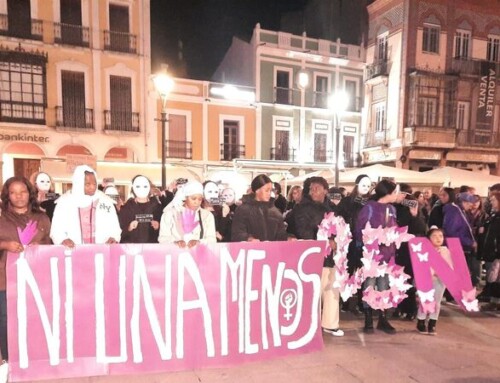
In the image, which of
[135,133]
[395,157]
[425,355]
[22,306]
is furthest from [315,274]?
[395,157]

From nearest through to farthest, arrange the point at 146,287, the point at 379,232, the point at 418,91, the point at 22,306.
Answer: the point at 22,306 → the point at 146,287 → the point at 379,232 → the point at 418,91

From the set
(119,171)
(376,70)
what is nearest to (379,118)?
(376,70)

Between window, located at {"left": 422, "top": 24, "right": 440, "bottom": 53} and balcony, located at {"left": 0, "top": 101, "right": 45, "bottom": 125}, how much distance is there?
19383 millimetres

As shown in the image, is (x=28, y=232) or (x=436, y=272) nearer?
(x=28, y=232)

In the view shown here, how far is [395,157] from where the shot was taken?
71.6 feet

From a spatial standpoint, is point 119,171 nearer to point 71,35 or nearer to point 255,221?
point 71,35

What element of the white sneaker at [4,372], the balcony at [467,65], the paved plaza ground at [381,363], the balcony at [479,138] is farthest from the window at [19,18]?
the balcony at [479,138]

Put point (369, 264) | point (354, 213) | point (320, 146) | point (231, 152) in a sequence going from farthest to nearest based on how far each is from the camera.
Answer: point (320, 146), point (231, 152), point (354, 213), point (369, 264)

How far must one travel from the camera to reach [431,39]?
71.5ft

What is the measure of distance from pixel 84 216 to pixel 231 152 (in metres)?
17.6

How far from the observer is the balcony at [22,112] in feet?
54.1

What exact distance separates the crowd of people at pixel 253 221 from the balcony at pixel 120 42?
1363 cm

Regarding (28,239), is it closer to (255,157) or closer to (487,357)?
(487,357)

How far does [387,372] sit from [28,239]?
3407mm
